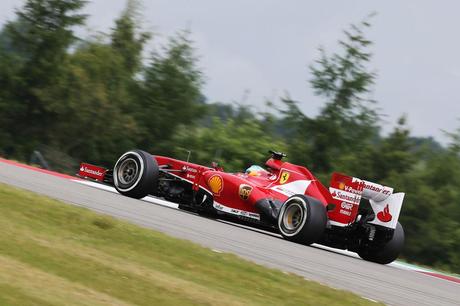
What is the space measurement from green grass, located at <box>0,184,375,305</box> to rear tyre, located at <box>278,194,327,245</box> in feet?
10.4

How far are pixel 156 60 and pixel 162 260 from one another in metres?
46.2

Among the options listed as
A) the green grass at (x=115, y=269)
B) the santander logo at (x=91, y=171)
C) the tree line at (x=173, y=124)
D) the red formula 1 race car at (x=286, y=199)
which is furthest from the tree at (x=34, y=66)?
the green grass at (x=115, y=269)

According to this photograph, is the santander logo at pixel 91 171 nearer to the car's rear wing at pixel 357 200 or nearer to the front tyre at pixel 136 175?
the front tyre at pixel 136 175

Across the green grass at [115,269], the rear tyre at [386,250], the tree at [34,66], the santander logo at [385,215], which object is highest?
the tree at [34,66]

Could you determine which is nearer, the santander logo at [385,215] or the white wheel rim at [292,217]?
the white wheel rim at [292,217]

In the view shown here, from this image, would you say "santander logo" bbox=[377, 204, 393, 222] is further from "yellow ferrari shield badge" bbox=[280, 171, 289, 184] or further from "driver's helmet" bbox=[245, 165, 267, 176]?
"driver's helmet" bbox=[245, 165, 267, 176]

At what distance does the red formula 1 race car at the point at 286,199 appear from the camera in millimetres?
13078

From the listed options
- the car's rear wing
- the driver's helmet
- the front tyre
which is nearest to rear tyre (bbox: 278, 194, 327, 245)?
the car's rear wing

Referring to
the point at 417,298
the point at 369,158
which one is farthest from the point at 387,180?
the point at 417,298

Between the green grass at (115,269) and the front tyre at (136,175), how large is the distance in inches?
158

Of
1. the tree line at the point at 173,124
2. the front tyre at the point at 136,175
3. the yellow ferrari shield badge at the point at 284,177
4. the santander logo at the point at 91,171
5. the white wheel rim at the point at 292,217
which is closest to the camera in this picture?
the white wheel rim at the point at 292,217

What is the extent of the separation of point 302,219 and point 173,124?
1579 inches

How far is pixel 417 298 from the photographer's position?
972 cm

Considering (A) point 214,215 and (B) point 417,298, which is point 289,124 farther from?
(B) point 417,298
